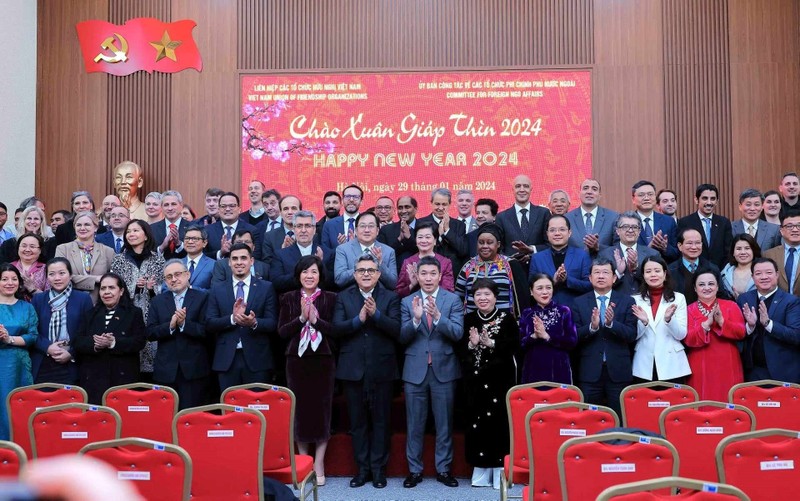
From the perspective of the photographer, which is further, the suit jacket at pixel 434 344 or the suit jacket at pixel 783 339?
the suit jacket at pixel 434 344

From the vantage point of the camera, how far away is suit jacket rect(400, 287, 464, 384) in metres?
5.65

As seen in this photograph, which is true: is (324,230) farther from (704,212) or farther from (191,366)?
(704,212)

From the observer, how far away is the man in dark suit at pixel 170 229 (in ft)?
21.9

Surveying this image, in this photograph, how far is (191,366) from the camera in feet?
18.6

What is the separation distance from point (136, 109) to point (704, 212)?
6.73 m

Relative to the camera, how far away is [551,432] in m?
3.78

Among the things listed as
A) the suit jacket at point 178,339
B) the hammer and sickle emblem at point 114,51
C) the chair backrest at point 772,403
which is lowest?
the chair backrest at point 772,403

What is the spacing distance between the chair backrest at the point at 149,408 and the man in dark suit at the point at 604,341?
2.74 metres

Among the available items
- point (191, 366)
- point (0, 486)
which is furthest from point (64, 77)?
point (0, 486)

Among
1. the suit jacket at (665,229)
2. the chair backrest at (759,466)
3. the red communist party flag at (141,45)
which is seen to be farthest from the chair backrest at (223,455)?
the red communist party flag at (141,45)

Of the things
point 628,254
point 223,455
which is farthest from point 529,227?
point 223,455

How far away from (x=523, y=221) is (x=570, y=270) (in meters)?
1.04

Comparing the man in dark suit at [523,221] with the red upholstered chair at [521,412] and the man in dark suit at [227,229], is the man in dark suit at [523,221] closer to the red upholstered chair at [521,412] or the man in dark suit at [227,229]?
the man in dark suit at [227,229]

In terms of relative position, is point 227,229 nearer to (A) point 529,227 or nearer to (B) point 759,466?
(A) point 529,227
